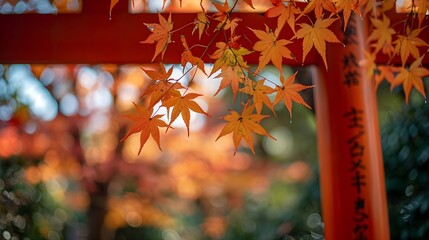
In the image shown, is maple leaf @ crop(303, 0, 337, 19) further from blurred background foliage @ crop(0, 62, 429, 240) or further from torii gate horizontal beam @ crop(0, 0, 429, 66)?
blurred background foliage @ crop(0, 62, 429, 240)

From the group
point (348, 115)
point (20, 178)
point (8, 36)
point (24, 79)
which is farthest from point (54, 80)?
point (348, 115)

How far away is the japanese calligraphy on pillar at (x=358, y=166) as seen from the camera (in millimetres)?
1798

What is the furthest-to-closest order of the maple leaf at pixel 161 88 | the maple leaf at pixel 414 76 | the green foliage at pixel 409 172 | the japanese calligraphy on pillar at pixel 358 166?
the green foliage at pixel 409 172 → the japanese calligraphy on pillar at pixel 358 166 → the maple leaf at pixel 414 76 → the maple leaf at pixel 161 88

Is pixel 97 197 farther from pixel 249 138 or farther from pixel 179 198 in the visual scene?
pixel 249 138

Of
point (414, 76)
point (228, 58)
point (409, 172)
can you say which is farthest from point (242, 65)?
point (409, 172)

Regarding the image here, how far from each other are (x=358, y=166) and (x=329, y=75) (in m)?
0.38

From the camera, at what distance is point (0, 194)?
9.53ft

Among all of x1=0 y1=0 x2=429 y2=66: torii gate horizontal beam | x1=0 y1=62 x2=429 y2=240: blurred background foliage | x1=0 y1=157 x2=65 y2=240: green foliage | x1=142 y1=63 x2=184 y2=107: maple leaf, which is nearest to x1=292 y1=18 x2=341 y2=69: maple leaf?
x1=142 y1=63 x2=184 y2=107: maple leaf

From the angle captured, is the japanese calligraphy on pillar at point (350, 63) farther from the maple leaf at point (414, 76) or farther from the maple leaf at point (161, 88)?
the maple leaf at point (161, 88)

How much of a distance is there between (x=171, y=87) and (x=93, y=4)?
1156 mm

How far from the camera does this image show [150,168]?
4781 millimetres

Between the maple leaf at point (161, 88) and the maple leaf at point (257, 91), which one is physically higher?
the maple leaf at point (161, 88)

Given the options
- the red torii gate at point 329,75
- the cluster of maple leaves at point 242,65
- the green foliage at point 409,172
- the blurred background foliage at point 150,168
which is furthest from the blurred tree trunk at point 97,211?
the cluster of maple leaves at point 242,65

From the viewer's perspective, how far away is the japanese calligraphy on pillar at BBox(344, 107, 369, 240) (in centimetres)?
180
